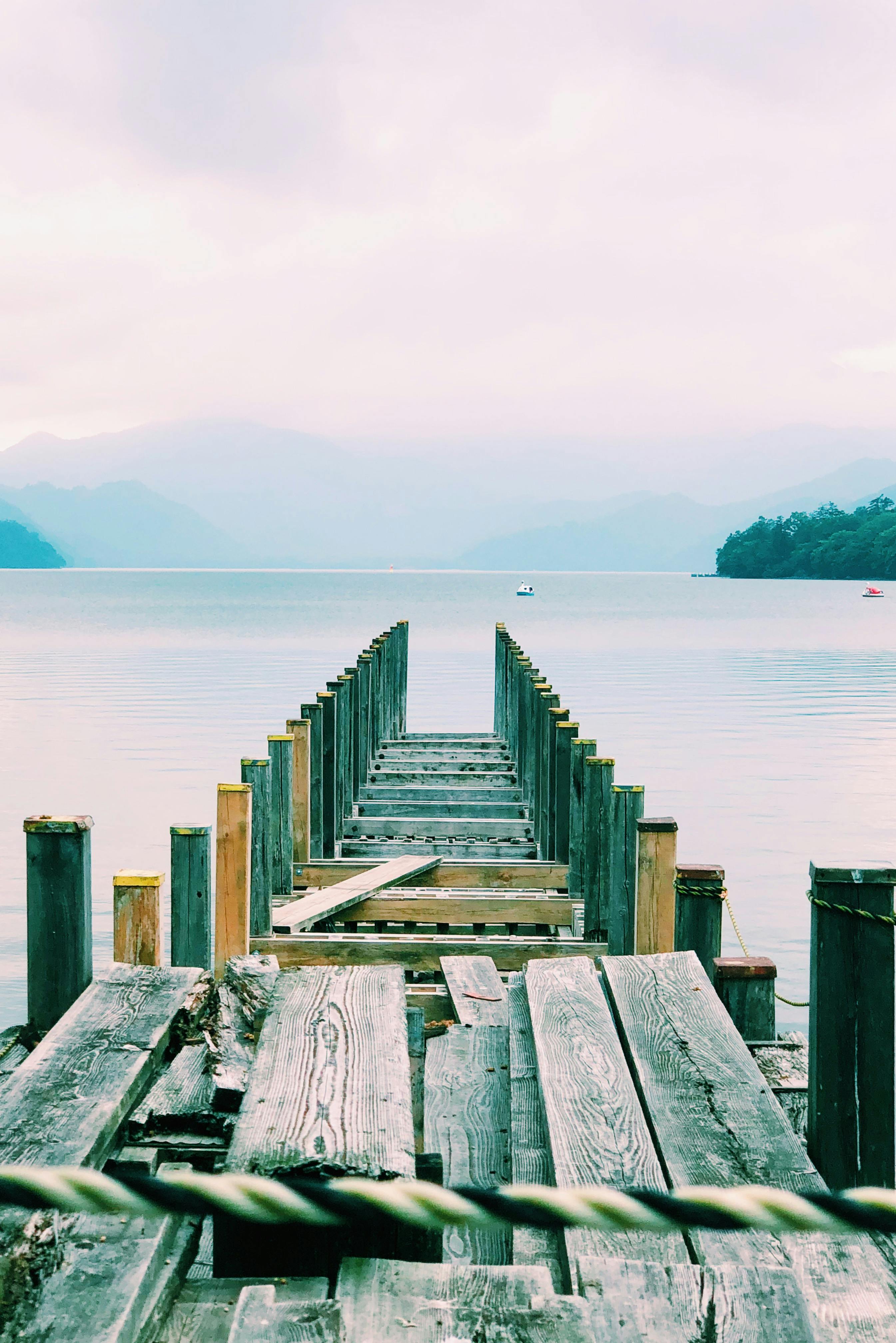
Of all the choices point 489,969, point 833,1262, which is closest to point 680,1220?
point 833,1262

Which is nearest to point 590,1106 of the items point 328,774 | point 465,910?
point 465,910

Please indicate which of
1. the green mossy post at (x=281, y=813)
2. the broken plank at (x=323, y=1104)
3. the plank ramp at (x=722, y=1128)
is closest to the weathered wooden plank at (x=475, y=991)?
the plank ramp at (x=722, y=1128)

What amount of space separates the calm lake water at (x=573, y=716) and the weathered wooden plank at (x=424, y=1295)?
508 cm

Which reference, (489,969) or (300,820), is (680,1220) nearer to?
(489,969)

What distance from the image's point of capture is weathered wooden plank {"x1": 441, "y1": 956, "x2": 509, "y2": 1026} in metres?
4.96

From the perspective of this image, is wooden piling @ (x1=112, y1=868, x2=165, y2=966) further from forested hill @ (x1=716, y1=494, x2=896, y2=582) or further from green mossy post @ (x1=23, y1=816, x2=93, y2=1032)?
forested hill @ (x1=716, y1=494, x2=896, y2=582)

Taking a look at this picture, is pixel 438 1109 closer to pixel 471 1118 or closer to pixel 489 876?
pixel 471 1118

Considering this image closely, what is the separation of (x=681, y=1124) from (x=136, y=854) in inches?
569

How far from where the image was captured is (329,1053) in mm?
Result: 3555

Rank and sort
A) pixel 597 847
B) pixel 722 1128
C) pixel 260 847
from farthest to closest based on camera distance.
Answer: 1. pixel 597 847
2. pixel 260 847
3. pixel 722 1128

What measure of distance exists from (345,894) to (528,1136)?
18.5ft

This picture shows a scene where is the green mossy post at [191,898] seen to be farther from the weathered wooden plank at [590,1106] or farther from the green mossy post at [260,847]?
the weathered wooden plank at [590,1106]

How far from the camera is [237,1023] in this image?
4348 mm

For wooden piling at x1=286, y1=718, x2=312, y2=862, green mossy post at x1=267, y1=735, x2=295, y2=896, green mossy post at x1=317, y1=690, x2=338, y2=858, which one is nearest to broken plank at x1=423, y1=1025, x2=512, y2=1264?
green mossy post at x1=267, y1=735, x2=295, y2=896
